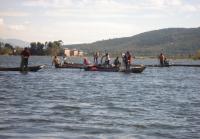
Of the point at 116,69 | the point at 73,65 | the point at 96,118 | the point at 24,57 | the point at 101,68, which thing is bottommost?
the point at 96,118

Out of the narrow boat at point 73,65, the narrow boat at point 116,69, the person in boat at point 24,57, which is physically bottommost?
the narrow boat at point 116,69

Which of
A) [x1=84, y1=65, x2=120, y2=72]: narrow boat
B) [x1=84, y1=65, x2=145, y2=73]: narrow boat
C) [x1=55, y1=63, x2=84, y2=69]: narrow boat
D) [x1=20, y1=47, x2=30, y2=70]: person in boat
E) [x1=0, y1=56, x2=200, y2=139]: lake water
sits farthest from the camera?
[x1=55, y1=63, x2=84, y2=69]: narrow boat

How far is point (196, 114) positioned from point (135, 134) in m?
5.09

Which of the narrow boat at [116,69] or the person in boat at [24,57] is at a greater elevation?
the person in boat at [24,57]

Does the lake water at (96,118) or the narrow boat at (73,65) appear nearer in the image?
the lake water at (96,118)

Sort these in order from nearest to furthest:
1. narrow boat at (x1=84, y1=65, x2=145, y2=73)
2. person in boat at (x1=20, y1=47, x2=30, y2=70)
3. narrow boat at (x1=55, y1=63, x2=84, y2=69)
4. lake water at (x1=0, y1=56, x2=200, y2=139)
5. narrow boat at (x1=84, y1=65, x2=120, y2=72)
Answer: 1. lake water at (x1=0, y1=56, x2=200, y2=139)
2. person in boat at (x1=20, y1=47, x2=30, y2=70)
3. narrow boat at (x1=84, y1=65, x2=145, y2=73)
4. narrow boat at (x1=84, y1=65, x2=120, y2=72)
5. narrow boat at (x1=55, y1=63, x2=84, y2=69)

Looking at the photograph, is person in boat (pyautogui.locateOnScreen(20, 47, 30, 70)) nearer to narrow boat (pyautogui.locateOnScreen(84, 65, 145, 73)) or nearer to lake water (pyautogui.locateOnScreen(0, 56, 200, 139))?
narrow boat (pyautogui.locateOnScreen(84, 65, 145, 73))

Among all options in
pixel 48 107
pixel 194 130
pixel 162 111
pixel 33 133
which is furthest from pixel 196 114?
pixel 33 133

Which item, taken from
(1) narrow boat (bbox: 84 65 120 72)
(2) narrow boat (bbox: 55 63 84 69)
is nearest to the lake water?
(1) narrow boat (bbox: 84 65 120 72)

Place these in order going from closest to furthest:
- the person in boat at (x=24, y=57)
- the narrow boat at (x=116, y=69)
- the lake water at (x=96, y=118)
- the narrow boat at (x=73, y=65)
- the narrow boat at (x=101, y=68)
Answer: the lake water at (x=96, y=118)
the person in boat at (x=24, y=57)
the narrow boat at (x=116, y=69)
the narrow boat at (x=101, y=68)
the narrow boat at (x=73, y=65)

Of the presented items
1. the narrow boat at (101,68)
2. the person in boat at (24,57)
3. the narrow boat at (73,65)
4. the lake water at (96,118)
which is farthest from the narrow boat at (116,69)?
the lake water at (96,118)

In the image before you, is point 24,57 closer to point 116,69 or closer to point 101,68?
point 101,68

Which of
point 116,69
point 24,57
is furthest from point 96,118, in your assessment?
point 116,69

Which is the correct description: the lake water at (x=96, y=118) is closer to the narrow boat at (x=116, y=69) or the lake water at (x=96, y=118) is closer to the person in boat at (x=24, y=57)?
the person in boat at (x=24, y=57)
